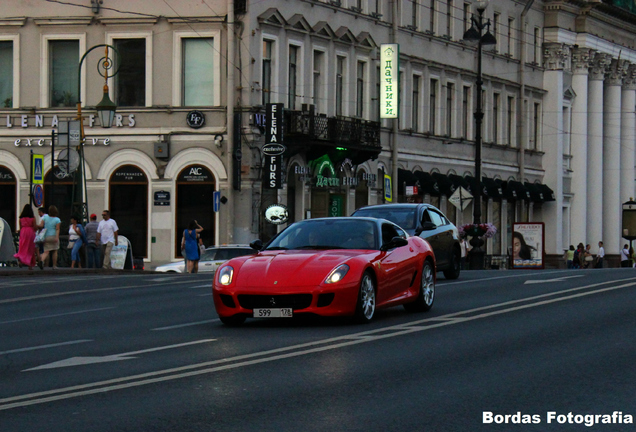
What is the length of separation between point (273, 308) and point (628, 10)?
222ft

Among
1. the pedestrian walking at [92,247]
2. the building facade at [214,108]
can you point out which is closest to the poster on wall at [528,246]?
the building facade at [214,108]

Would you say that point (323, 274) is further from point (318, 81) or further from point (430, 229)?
point (318, 81)

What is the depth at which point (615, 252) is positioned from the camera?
81062 millimetres

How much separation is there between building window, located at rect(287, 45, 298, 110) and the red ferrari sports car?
31.5 m

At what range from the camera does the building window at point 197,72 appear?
156 ft

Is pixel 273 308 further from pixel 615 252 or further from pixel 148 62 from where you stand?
pixel 615 252

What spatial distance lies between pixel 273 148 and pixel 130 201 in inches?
225

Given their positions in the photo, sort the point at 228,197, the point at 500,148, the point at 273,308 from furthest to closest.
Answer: the point at 500,148
the point at 228,197
the point at 273,308

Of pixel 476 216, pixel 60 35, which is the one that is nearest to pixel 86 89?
pixel 60 35

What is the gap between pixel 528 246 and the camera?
155 ft

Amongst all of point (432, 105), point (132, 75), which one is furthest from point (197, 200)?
point (432, 105)

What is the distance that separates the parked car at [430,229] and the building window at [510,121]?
42071 millimetres

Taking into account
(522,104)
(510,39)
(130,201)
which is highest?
(510,39)

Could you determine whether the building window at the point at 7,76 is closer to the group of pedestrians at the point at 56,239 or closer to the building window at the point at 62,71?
the building window at the point at 62,71
